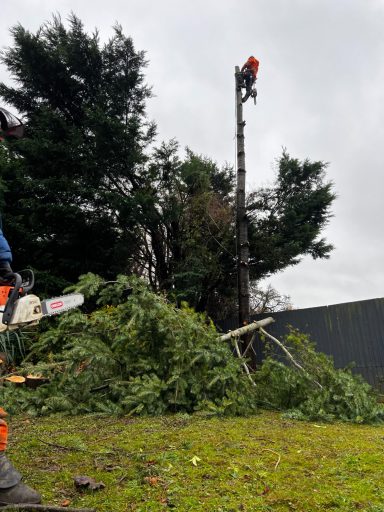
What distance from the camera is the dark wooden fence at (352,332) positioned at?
→ 22.8 feet

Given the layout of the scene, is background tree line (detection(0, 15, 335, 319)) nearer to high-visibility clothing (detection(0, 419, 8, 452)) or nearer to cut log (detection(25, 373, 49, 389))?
cut log (detection(25, 373, 49, 389))

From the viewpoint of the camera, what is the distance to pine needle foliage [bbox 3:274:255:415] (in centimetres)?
371

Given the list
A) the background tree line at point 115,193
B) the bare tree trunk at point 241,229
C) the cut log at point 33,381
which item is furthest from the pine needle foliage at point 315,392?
the background tree line at point 115,193

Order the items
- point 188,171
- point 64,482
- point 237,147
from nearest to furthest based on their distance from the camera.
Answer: point 64,482, point 237,147, point 188,171

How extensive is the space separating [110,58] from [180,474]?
11.4 metres

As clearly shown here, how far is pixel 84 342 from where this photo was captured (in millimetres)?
4117

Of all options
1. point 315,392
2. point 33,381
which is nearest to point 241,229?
point 315,392

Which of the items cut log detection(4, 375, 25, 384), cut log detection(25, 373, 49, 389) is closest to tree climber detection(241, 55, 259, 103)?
cut log detection(25, 373, 49, 389)

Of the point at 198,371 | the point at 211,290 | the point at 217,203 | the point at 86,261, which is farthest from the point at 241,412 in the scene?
the point at 217,203

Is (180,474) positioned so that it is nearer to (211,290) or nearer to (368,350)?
(368,350)

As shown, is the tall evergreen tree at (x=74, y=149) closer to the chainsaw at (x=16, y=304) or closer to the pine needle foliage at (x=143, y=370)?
the pine needle foliage at (x=143, y=370)

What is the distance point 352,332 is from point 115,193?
19.4 ft

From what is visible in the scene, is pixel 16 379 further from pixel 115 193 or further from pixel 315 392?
pixel 115 193

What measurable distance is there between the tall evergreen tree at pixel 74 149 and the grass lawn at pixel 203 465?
6549 mm
